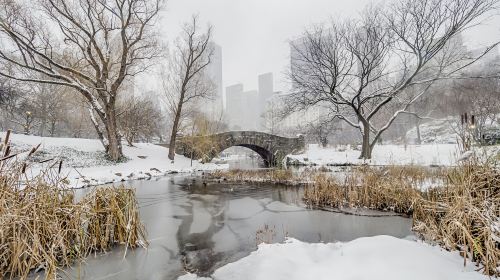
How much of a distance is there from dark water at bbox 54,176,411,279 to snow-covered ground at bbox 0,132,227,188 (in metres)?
8.11

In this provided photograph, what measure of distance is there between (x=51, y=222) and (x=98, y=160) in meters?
17.7

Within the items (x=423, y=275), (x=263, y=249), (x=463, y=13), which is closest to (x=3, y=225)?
(x=263, y=249)

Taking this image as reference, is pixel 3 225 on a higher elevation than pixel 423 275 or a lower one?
higher

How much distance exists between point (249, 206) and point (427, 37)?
60.5 ft

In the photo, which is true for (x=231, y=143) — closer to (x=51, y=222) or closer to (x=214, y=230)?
(x=214, y=230)

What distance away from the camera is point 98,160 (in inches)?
757

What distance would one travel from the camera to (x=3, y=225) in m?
3.09

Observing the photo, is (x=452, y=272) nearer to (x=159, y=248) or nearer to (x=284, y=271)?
(x=284, y=271)

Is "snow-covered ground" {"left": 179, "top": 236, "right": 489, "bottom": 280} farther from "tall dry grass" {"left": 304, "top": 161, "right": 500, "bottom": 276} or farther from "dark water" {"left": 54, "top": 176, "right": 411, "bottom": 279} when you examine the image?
"dark water" {"left": 54, "top": 176, "right": 411, "bottom": 279}

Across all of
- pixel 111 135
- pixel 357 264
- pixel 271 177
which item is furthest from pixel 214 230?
pixel 111 135

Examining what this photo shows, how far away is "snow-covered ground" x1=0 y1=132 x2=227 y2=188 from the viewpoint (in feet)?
54.4

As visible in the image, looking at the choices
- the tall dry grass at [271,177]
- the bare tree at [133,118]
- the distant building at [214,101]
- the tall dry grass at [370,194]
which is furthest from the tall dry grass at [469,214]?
the bare tree at [133,118]

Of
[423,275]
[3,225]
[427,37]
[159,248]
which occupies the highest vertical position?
[427,37]

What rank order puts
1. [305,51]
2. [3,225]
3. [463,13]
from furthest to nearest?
[305,51]
[463,13]
[3,225]
